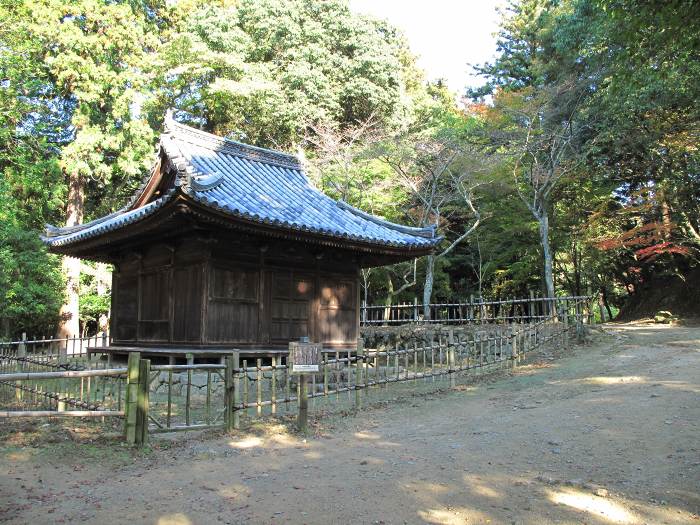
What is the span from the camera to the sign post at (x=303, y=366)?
24.1ft

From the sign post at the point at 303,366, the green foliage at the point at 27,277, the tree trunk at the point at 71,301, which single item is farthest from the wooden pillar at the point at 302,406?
the tree trunk at the point at 71,301

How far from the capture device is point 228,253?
12.2 metres

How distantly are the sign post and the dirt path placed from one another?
0.33m

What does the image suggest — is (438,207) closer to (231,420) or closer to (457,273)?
(457,273)

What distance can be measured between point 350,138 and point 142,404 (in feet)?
69.5

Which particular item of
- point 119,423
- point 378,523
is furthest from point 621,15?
point 119,423

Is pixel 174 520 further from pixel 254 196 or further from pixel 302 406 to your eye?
pixel 254 196

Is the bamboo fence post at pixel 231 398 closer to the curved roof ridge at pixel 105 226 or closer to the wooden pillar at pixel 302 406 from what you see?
the wooden pillar at pixel 302 406

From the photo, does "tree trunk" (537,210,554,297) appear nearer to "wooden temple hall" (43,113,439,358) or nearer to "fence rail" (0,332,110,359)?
"wooden temple hall" (43,113,439,358)

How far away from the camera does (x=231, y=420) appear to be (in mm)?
7199

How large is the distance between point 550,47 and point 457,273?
44.9 feet

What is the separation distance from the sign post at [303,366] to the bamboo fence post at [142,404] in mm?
1912

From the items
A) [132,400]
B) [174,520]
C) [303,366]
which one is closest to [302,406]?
[303,366]

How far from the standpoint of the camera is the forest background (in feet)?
70.1
